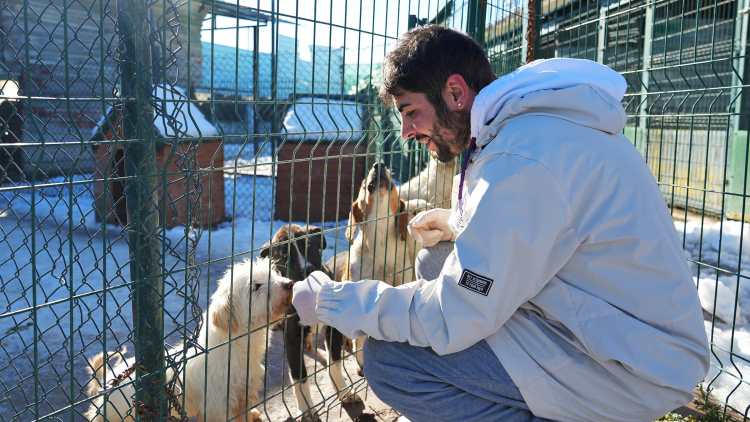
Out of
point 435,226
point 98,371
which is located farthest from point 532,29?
point 98,371

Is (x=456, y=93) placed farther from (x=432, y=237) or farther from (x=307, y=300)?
(x=307, y=300)

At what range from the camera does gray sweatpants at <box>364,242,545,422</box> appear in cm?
202

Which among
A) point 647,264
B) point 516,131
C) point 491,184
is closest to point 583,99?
point 516,131

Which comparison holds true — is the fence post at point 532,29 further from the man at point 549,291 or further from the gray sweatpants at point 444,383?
the gray sweatpants at point 444,383

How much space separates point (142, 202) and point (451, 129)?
132cm

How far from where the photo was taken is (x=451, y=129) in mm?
2420

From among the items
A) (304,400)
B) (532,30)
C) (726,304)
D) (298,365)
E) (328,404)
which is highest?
(532,30)

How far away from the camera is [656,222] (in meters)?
1.89

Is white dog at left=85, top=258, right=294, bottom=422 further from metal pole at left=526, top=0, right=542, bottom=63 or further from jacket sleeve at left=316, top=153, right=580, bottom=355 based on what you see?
metal pole at left=526, top=0, right=542, bottom=63

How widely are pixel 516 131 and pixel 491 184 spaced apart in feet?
0.73

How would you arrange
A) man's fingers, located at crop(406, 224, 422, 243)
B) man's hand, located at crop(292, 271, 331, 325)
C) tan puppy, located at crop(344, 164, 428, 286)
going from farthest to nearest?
tan puppy, located at crop(344, 164, 428, 286) → man's fingers, located at crop(406, 224, 422, 243) → man's hand, located at crop(292, 271, 331, 325)

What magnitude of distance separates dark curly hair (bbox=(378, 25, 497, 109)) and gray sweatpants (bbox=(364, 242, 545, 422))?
3.45 ft

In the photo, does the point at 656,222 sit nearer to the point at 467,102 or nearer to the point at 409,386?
the point at 467,102

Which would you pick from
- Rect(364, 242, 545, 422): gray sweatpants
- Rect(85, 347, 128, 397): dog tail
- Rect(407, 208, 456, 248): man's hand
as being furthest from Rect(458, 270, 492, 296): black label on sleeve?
Rect(85, 347, 128, 397): dog tail
